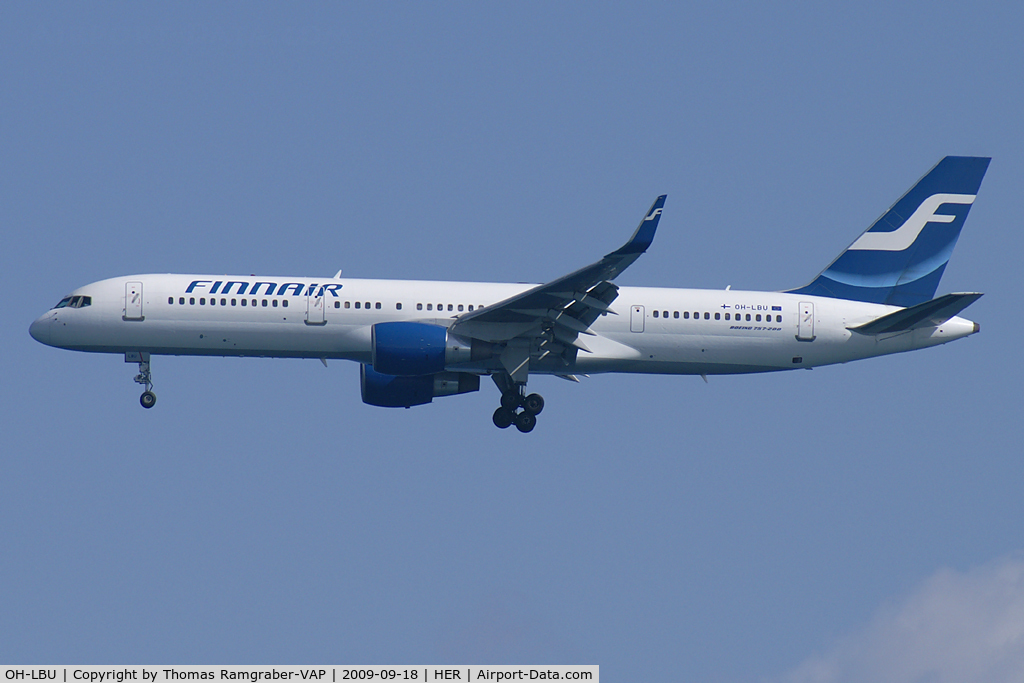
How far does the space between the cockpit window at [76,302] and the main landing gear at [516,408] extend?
13075 millimetres

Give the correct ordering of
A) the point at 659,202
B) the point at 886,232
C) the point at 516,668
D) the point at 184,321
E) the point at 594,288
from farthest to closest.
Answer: the point at 886,232 → the point at 184,321 → the point at 594,288 → the point at 659,202 → the point at 516,668

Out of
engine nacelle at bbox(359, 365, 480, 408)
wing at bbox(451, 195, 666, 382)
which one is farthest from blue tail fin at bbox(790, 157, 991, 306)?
engine nacelle at bbox(359, 365, 480, 408)

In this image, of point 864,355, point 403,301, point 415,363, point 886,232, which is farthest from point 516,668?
point 886,232

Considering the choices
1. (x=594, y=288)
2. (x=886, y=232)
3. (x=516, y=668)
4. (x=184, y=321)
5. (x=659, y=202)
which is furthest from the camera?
(x=886, y=232)

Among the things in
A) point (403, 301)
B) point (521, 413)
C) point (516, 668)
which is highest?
point (403, 301)

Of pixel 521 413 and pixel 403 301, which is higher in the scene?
pixel 403 301

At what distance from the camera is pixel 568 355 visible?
42750mm

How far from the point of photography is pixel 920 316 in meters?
43.4

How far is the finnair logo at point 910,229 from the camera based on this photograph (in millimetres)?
47844

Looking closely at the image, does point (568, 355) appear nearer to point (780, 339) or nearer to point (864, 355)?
point (780, 339)

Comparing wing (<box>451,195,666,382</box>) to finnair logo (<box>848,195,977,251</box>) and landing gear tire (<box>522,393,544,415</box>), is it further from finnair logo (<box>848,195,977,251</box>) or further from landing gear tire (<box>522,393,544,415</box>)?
finnair logo (<box>848,195,977,251</box>)

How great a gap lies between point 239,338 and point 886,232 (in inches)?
866

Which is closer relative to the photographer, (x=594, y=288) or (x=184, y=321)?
(x=594, y=288)

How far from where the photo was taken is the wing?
39438mm
